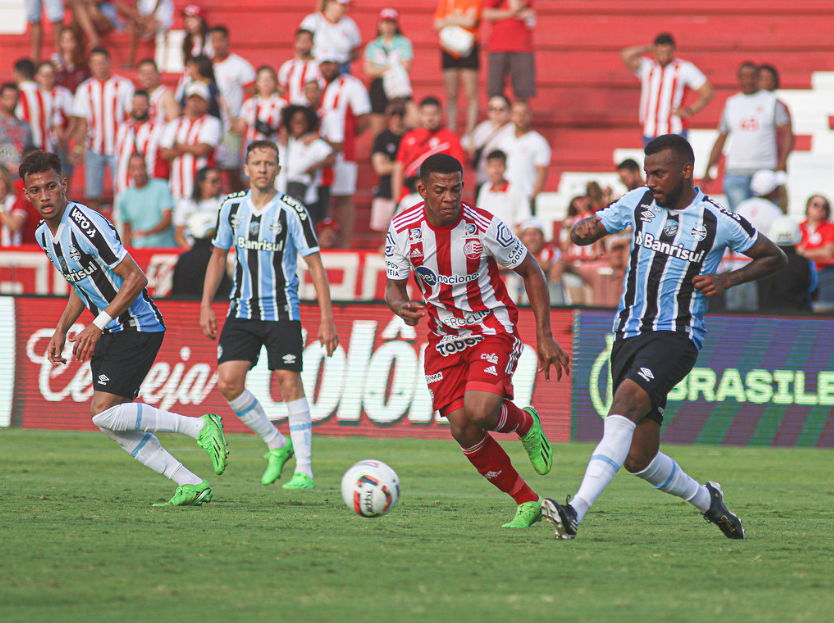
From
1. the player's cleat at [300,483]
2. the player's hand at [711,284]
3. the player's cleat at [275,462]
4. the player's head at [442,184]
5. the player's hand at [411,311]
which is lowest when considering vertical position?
the player's cleat at [300,483]

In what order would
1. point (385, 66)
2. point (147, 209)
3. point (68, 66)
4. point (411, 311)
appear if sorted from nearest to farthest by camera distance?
point (411, 311) → point (147, 209) → point (385, 66) → point (68, 66)

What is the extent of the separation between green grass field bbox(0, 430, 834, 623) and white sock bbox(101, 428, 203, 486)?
0.76 ft

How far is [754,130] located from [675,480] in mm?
9282

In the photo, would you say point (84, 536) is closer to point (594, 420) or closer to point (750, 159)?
point (594, 420)

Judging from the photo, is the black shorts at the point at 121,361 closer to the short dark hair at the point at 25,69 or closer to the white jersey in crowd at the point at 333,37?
the white jersey in crowd at the point at 333,37

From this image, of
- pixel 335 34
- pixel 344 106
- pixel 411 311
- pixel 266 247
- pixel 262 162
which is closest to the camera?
pixel 411 311

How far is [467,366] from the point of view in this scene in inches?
248

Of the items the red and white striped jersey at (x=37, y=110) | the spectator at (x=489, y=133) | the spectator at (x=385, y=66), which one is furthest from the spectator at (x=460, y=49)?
the red and white striped jersey at (x=37, y=110)

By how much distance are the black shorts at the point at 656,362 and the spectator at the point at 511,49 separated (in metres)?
10.1

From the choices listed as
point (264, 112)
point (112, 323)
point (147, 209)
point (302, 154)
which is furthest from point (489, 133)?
point (112, 323)

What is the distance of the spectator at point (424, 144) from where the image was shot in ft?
45.0

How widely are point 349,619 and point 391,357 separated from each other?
25.4ft

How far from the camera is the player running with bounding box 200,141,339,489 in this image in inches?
319

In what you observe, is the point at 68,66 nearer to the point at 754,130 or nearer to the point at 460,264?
the point at 754,130
